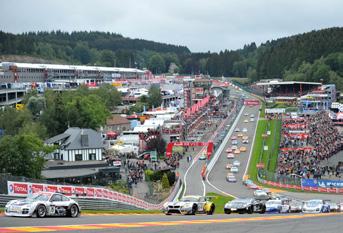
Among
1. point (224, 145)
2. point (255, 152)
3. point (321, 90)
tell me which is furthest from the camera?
point (321, 90)

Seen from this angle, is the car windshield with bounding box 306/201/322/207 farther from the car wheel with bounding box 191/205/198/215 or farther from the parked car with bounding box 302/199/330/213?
the car wheel with bounding box 191/205/198/215

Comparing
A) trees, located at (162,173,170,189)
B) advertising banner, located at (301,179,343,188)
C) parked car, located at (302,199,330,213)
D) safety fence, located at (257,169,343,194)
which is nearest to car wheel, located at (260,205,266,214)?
parked car, located at (302,199,330,213)

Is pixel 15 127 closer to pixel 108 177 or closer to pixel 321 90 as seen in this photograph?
pixel 108 177

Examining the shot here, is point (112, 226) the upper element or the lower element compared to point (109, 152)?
upper

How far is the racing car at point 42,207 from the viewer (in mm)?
22094

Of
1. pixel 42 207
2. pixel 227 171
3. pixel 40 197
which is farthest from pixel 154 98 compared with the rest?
pixel 42 207

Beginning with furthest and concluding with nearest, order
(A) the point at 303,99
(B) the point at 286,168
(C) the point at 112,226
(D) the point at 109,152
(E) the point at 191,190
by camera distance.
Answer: (A) the point at 303,99 < (D) the point at 109,152 < (B) the point at 286,168 < (E) the point at 191,190 < (C) the point at 112,226

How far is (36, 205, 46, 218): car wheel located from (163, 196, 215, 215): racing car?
23.6ft

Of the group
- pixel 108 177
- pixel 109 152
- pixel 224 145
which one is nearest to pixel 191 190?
pixel 108 177

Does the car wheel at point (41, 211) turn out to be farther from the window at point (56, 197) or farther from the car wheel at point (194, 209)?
the car wheel at point (194, 209)

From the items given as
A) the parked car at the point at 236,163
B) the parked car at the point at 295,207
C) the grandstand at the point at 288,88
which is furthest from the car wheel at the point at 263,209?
the grandstand at the point at 288,88

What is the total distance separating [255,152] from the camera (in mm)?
89875

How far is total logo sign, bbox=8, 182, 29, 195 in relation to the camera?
93.9 ft

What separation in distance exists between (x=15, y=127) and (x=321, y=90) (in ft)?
262
